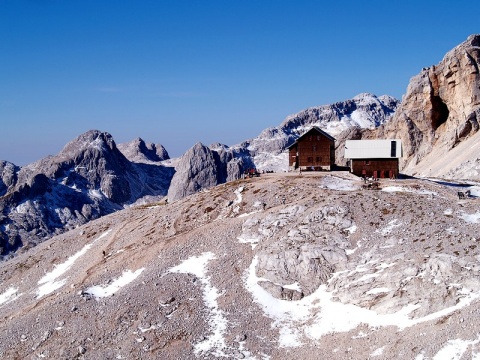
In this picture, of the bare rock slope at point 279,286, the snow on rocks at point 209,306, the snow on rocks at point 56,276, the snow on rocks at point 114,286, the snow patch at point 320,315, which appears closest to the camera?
the snow patch at point 320,315

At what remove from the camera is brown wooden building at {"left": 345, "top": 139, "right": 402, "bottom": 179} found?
71250 millimetres

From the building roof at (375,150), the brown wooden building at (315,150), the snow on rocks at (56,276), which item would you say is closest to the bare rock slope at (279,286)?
the snow on rocks at (56,276)

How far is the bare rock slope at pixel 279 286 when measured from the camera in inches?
1426

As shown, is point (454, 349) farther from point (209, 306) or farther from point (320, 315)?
point (209, 306)

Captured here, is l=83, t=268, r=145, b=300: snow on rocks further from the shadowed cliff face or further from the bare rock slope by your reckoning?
the shadowed cliff face

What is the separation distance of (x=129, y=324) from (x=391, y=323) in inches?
843

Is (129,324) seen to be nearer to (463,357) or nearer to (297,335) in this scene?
(297,335)

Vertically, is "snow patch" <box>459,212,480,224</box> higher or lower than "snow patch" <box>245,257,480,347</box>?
higher

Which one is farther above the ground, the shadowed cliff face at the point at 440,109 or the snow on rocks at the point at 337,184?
the shadowed cliff face at the point at 440,109

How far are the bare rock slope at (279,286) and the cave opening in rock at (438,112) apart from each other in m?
89.4

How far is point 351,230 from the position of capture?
4878cm

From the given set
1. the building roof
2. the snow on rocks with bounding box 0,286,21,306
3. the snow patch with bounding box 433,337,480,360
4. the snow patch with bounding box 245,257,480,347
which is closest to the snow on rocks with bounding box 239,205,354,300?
the snow patch with bounding box 245,257,480,347

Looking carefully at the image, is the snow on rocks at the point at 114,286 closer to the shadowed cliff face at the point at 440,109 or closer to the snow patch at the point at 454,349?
the snow patch at the point at 454,349

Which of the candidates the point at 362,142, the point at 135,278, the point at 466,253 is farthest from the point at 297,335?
the point at 362,142
